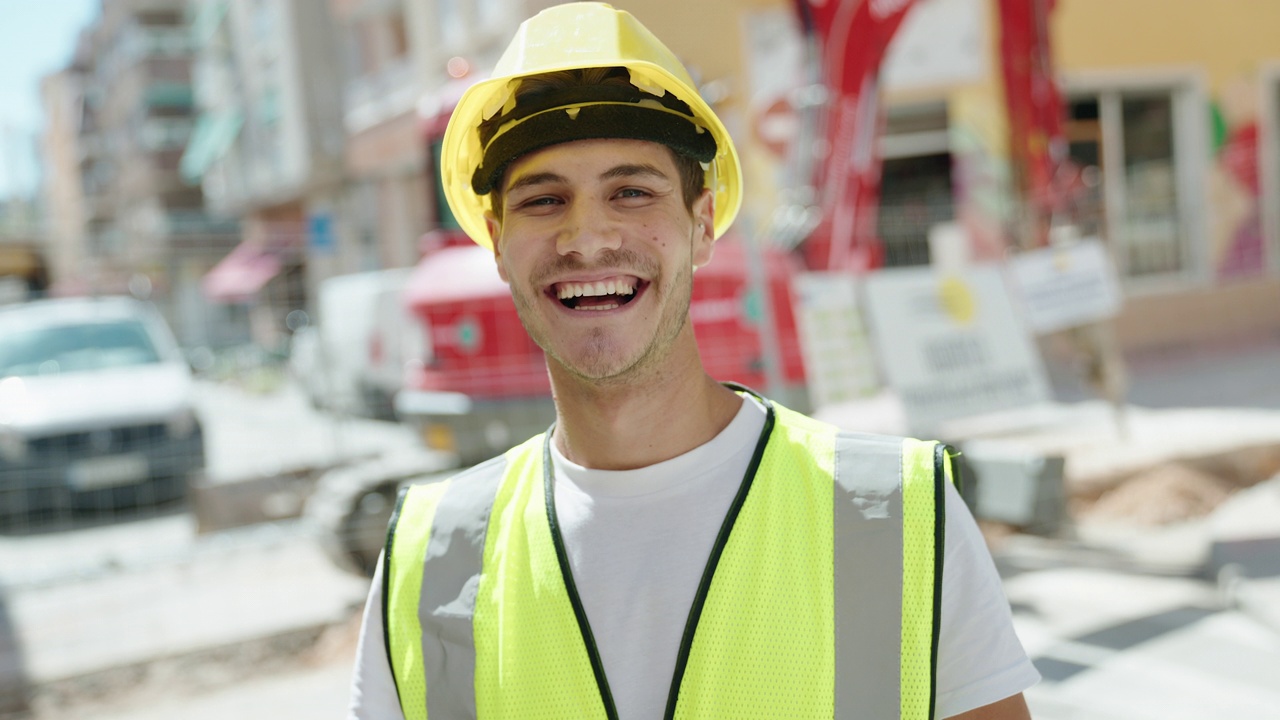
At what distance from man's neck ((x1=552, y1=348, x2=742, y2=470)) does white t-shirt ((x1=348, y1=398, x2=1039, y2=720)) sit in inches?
1.2

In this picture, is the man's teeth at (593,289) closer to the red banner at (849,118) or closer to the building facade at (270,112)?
the red banner at (849,118)

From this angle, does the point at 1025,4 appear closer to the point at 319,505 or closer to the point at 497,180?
the point at 319,505

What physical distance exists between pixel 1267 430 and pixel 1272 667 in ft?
14.3

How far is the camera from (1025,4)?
7270mm

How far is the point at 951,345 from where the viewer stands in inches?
222

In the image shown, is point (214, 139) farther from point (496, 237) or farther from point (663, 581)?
point (663, 581)

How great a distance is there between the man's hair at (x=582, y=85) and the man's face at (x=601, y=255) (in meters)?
0.04

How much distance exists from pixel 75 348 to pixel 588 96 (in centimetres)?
915

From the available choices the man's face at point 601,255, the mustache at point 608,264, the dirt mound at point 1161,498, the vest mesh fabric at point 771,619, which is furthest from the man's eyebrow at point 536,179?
the dirt mound at point 1161,498

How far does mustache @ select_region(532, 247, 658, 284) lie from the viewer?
152cm

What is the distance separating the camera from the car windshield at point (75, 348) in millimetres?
8625

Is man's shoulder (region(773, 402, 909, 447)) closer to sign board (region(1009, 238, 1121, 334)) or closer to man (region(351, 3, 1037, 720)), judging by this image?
man (region(351, 3, 1037, 720))

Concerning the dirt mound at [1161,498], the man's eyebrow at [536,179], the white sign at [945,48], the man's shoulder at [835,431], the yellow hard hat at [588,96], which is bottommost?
the dirt mound at [1161,498]

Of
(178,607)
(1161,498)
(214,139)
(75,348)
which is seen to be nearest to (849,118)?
(1161,498)
